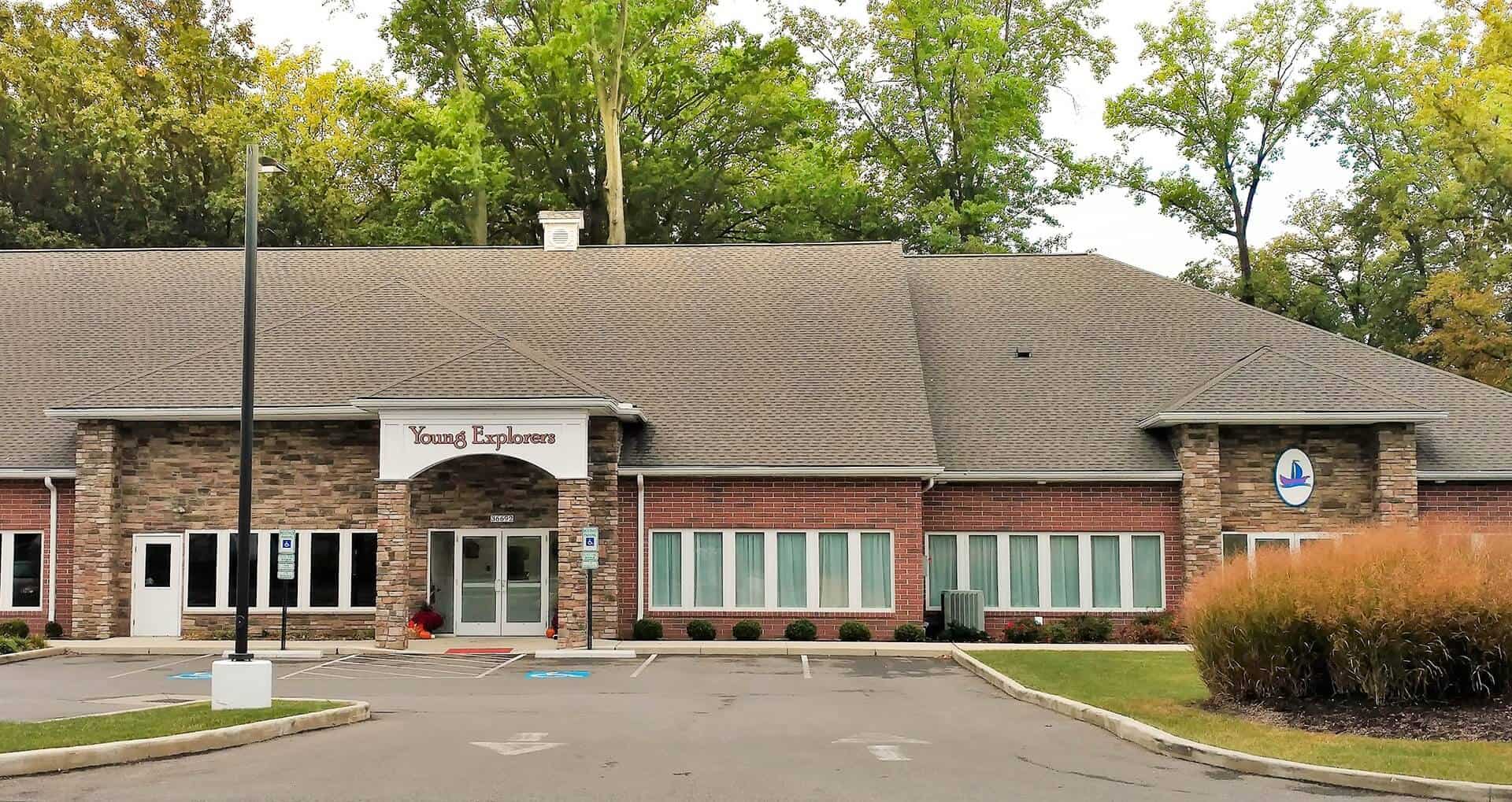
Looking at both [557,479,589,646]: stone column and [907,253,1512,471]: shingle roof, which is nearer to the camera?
[557,479,589,646]: stone column

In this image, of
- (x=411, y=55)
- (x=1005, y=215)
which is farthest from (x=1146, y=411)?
(x=411, y=55)

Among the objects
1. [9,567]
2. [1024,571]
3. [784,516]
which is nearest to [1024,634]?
[1024,571]

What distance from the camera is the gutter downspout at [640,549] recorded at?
91.2ft

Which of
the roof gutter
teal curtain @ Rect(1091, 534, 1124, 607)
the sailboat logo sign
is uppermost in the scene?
the roof gutter

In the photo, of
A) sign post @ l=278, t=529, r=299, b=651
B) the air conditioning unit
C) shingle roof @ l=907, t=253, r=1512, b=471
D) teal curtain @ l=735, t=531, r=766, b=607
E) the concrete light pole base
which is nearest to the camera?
the concrete light pole base

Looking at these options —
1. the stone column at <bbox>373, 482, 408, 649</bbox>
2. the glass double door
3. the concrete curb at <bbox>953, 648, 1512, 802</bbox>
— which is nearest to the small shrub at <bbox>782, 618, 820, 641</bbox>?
the glass double door

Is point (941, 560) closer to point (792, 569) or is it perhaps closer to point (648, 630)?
point (792, 569)

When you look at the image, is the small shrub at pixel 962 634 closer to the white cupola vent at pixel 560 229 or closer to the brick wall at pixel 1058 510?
the brick wall at pixel 1058 510

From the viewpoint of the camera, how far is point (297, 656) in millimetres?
24594

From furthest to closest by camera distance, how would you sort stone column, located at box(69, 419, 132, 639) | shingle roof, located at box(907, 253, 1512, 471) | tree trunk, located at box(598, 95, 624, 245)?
1. tree trunk, located at box(598, 95, 624, 245)
2. shingle roof, located at box(907, 253, 1512, 471)
3. stone column, located at box(69, 419, 132, 639)

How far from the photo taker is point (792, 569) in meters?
27.9

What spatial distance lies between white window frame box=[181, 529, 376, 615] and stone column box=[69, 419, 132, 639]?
141 cm

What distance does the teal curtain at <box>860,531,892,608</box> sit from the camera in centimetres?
2769

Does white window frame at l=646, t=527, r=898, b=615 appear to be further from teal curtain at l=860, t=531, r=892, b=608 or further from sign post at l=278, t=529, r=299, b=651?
sign post at l=278, t=529, r=299, b=651
